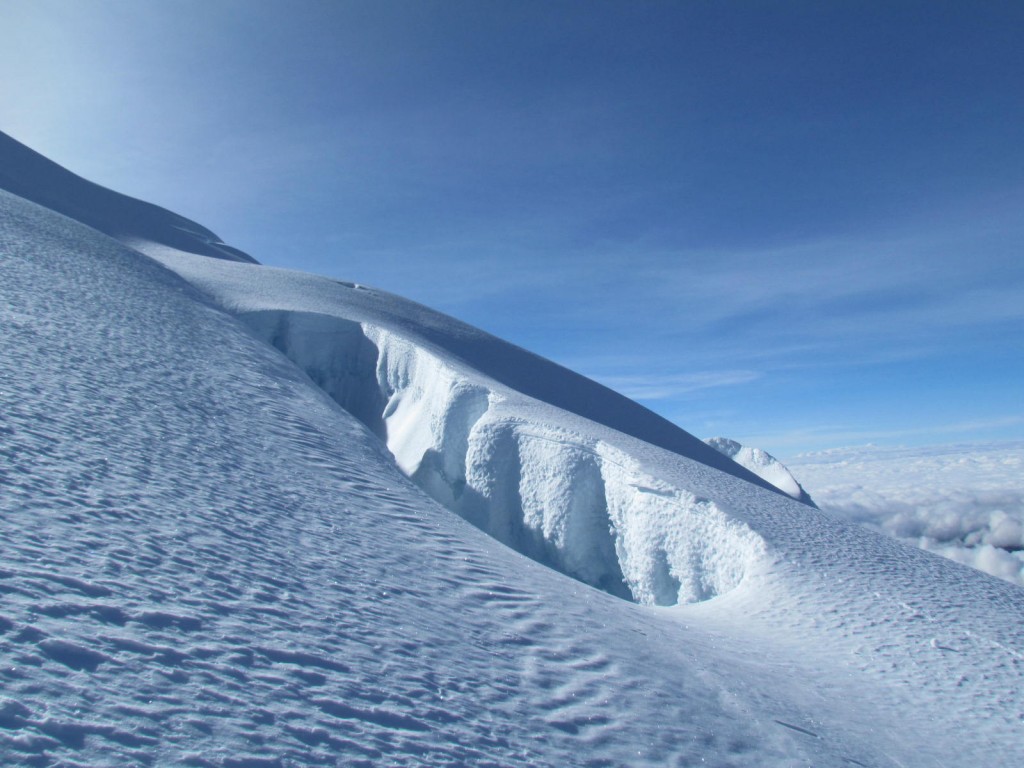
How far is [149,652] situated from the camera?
2.82m

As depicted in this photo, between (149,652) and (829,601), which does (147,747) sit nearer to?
(149,652)

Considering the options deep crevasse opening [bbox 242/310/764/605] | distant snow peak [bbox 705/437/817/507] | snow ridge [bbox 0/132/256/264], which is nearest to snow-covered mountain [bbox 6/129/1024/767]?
deep crevasse opening [bbox 242/310/764/605]

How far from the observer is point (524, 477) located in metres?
11.6

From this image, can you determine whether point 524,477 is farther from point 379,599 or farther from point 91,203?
point 91,203

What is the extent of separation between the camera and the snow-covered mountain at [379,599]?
109 inches

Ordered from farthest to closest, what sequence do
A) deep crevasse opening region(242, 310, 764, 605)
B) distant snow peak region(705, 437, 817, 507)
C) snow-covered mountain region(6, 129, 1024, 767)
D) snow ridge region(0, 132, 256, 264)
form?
distant snow peak region(705, 437, 817, 507)
snow ridge region(0, 132, 256, 264)
deep crevasse opening region(242, 310, 764, 605)
snow-covered mountain region(6, 129, 1024, 767)

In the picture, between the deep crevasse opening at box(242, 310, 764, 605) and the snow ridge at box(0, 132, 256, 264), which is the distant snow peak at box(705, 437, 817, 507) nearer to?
the deep crevasse opening at box(242, 310, 764, 605)

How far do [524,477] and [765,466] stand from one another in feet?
79.5

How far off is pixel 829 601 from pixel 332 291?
1601 cm

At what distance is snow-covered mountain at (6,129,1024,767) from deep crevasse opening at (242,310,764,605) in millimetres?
61

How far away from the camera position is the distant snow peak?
84.9 ft

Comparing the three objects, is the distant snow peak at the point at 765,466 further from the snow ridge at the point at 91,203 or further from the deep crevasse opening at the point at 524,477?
the snow ridge at the point at 91,203

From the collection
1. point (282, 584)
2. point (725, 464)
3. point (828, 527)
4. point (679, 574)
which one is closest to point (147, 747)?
point (282, 584)

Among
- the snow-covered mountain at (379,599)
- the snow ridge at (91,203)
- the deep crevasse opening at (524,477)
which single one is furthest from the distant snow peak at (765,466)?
the snow ridge at (91,203)
